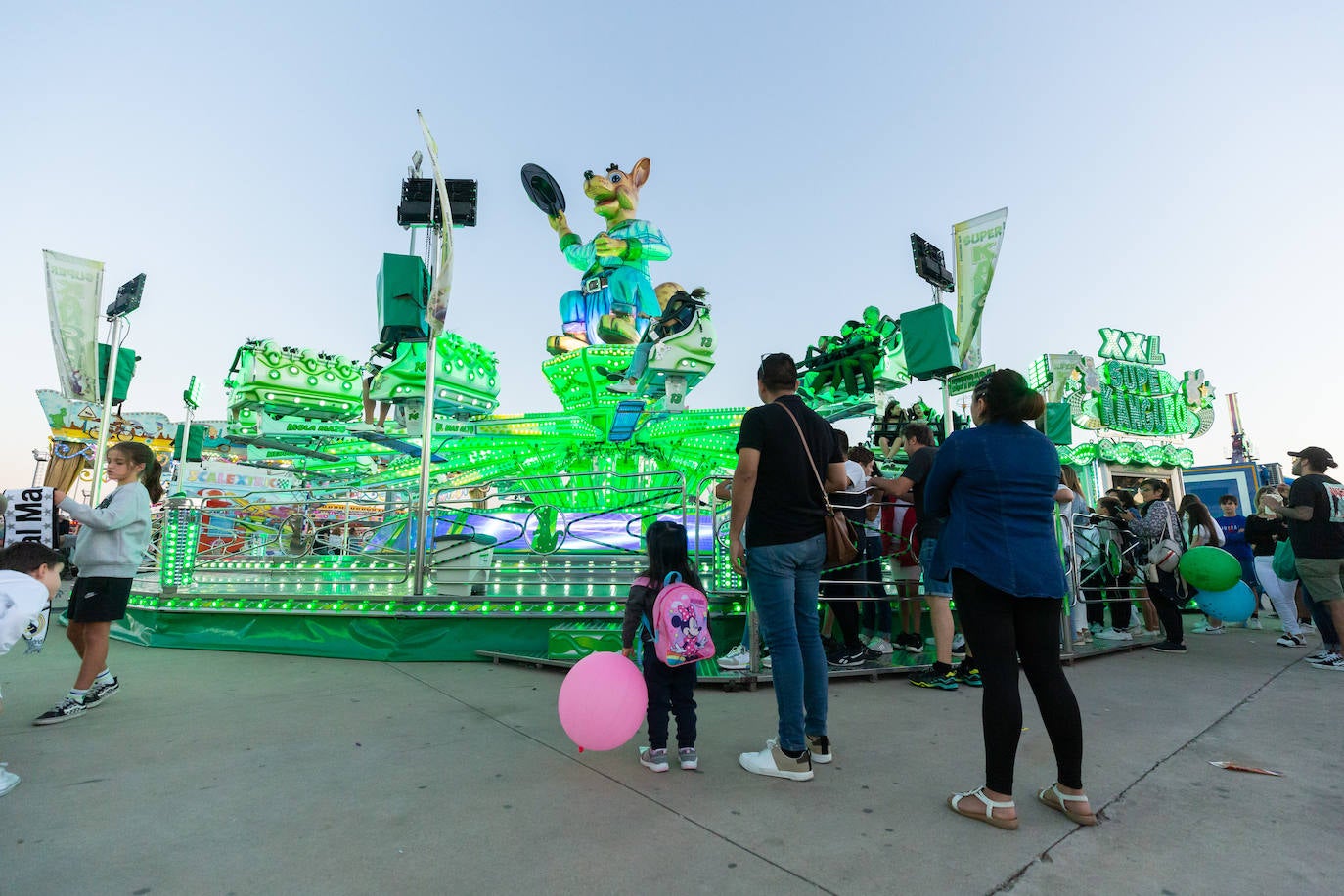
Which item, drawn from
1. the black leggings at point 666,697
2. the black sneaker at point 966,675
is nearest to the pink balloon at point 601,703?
the black leggings at point 666,697

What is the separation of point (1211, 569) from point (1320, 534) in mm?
1051

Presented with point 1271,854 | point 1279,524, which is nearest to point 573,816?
point 1271,854

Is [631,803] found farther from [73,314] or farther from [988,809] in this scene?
[73,314]

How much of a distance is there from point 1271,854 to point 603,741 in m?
2.23

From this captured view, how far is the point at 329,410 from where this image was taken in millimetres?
16906

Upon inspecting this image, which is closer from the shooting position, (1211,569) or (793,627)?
(793,627)

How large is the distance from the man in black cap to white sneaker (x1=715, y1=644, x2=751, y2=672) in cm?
397

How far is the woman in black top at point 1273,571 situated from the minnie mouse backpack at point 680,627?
663 centimetres

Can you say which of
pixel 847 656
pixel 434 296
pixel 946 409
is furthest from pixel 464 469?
pixel 847 656

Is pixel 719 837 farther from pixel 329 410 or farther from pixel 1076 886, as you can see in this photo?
pixel 329 410

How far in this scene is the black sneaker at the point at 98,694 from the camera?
410 centimetres

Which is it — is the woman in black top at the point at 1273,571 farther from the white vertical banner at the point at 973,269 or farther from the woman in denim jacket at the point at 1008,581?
the woman in denim jacket at the point at 1008,581

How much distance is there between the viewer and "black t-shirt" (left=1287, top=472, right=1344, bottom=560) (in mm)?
4738

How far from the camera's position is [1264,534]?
750 centimetres
